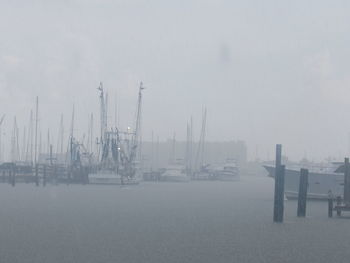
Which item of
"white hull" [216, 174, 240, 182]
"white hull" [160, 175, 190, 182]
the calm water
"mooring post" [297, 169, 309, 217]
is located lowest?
"white hull" [216, 174, 240, 182]

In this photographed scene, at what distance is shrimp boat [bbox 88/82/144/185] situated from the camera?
57.1 meters

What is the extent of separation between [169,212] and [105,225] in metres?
5.86

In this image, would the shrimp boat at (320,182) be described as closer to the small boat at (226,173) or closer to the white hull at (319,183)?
the white hull at (319,183)

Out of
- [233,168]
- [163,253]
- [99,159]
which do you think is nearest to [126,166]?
[99,159]

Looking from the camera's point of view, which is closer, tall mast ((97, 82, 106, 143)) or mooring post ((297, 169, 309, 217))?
mooring post ((297, 169, 309, 217))

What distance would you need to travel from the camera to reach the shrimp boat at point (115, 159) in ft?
187

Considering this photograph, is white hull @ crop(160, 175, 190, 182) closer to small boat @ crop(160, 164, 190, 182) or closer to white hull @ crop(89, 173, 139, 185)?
small boat @ crop(160, 164, 190, 182)

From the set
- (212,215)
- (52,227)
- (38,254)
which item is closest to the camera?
(38,254)

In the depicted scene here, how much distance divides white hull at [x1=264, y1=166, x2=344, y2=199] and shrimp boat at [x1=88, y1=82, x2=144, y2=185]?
2331cm

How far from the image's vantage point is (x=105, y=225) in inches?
775

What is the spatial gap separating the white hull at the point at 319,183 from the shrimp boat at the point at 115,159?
76.5 feet

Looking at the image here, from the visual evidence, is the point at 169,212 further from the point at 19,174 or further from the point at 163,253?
the point at 19,174

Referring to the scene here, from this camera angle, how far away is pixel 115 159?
58.7 meters

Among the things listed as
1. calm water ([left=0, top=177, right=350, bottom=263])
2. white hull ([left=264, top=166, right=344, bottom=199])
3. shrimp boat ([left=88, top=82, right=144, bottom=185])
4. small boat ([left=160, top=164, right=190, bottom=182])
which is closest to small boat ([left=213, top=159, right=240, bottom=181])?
small boat ([left=160, top=164, right=190, bottom=182])
